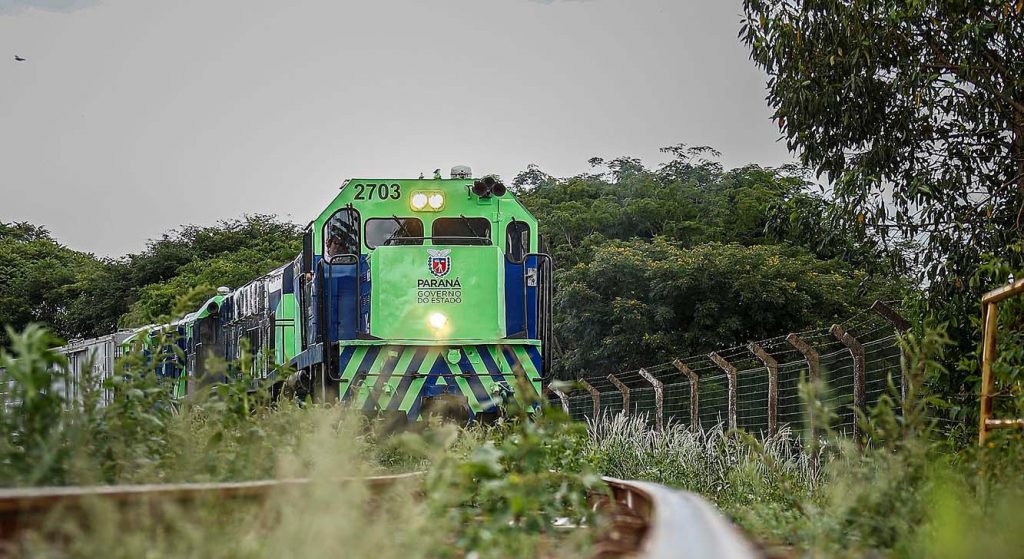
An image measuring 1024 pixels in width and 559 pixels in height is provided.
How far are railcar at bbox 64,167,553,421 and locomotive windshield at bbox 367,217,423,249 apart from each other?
0.04ft

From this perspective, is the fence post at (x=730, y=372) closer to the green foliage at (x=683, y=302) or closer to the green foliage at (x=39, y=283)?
the green foliage at (x=683, y=302)

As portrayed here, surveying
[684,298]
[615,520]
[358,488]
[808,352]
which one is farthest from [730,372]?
[684,298]

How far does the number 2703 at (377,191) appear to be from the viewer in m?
12.8

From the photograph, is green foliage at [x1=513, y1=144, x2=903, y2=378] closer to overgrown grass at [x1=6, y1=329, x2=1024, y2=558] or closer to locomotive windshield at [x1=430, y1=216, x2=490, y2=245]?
locomotive windshield at [x1=430, y1=216, x2=490, y2=245]

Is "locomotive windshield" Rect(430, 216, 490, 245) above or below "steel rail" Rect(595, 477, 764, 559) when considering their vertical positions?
above

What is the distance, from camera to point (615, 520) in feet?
18.7

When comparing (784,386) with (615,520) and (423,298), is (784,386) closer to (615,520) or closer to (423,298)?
(423,298)

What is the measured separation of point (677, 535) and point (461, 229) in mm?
10034

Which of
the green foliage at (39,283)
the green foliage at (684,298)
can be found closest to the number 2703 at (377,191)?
A: the green foliage at (684,298)

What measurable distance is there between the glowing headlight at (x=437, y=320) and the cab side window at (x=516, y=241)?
1.01 m

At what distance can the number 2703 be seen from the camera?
503 inches

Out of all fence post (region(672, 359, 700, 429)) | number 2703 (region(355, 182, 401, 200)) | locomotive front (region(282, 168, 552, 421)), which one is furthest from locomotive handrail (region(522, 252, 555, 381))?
fence post (region(672, 359, 700, 429))

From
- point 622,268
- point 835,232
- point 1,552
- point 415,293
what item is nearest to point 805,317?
point 622,268

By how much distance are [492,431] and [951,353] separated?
4.51 metres
